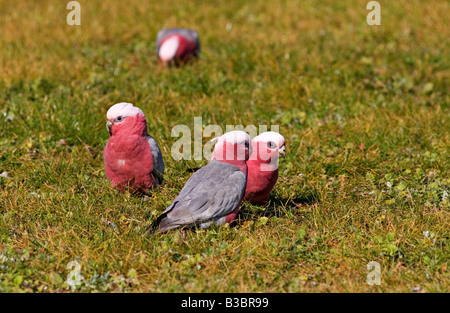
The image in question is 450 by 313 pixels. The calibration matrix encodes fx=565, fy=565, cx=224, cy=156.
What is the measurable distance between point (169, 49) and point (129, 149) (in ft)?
11.9

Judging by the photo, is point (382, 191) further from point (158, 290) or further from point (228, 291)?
point (158, 290)

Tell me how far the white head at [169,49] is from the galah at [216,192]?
381 centimetres

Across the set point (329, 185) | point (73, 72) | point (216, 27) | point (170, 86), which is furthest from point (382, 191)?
point (216, 27)

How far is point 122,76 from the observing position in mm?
7852

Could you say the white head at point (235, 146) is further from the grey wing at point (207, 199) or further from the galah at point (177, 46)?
the galah at point (177, 46)

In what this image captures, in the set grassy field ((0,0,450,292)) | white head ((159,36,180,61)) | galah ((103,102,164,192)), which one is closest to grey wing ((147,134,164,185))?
galah ((103,102,164,192))

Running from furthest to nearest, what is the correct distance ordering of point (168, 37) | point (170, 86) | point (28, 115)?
point (168, 37) < point (170, 86) < point (28, 115)

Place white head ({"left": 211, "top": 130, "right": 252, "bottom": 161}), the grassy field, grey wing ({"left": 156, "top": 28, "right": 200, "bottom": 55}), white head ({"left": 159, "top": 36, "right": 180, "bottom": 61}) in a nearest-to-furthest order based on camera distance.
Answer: the grassy field < white head ({"left": 211, "top": 130, "right": 252, "bottom": 161}) < white head ({"left": 159, "top": 36, "right": 180, "bottom": 61}) < grey wing ({"left": 156, "top": 28, "right": 200, "bottom": 55})

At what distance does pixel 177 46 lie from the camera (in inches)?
327

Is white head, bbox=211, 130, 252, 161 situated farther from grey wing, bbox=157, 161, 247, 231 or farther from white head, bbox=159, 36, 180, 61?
white head, bbox=159, 36, 180, 61

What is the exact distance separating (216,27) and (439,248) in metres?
6.67

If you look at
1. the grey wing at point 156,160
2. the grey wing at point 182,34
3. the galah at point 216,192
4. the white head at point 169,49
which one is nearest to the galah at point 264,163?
the galah at point 216,192

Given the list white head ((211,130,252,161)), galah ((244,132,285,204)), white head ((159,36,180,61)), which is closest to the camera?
white head ((211,130,252,161))

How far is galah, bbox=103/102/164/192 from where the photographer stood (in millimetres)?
5016
